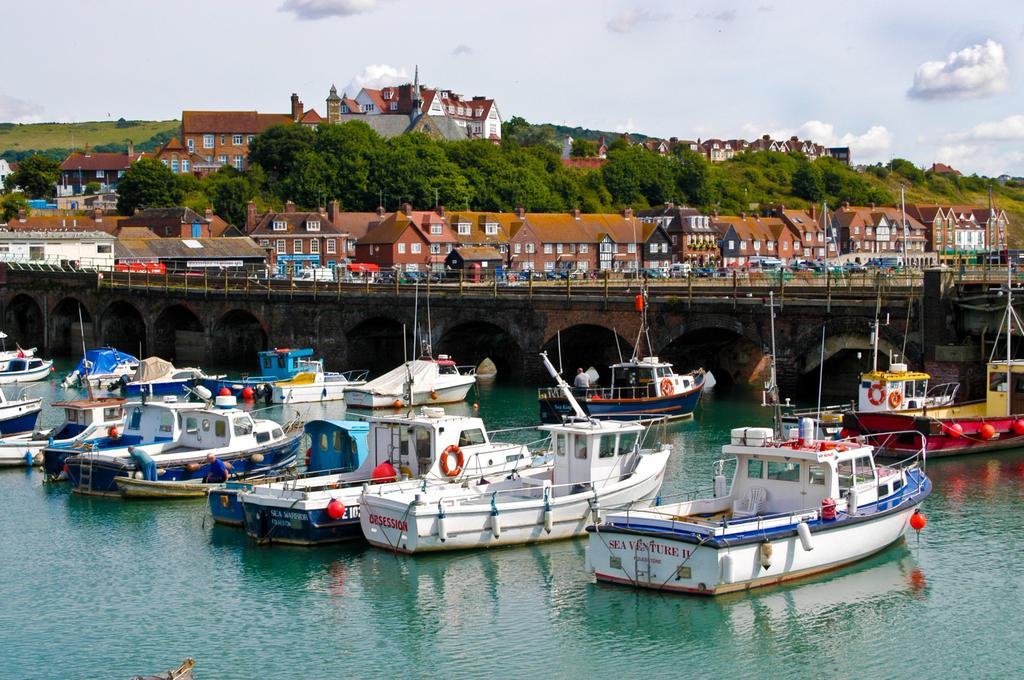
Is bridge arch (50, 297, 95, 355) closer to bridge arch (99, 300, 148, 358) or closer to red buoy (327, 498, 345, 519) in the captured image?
bridge arch (99, 300, 148, 358)

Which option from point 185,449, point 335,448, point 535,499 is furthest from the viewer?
point 185,449

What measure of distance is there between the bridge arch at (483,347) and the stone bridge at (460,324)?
87mm

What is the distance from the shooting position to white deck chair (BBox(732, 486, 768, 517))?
31.5 m

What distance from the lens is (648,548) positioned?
29047mm

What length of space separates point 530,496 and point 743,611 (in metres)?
7.53

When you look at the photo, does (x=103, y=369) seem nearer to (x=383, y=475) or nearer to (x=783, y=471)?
(x=383, y=475)

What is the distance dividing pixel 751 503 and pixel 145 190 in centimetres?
12275

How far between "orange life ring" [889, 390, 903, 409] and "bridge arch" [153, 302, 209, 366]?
52.7 metres

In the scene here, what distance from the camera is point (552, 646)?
2698 centimetres

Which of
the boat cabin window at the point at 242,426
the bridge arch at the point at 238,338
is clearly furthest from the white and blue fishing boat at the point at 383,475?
the bridge arch at the point at 238,338

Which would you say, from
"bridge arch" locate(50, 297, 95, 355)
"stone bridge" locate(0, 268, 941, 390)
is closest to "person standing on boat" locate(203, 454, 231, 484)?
"stone bridge" locate(0, 268, 941, 390)

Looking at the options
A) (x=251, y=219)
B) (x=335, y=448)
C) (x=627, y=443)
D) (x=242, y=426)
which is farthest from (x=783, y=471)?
(x=251, y=219)

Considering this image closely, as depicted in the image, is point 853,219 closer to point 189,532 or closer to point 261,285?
point 261,285

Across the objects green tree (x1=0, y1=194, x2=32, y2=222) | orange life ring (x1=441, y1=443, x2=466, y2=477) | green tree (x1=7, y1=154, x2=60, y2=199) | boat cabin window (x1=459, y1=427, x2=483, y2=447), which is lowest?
orange life ring (x1=441, y1=443, x2=466, y2=477)
